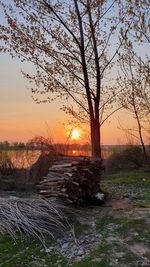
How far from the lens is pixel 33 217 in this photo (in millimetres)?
6215

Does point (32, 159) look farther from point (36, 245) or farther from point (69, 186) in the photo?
point (36, 245)

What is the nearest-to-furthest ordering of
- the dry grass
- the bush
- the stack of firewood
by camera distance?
the dry grass
the stack of firewood
the bush

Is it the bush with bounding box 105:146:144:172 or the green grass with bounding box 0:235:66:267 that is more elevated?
the bush with bounding box 105:146:144:172

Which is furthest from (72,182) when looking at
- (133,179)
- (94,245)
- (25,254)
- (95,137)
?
(95,137)

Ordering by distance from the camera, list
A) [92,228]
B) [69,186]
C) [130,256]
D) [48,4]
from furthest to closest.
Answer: [48,4] → [69,186] → [92,228] → [130,256]

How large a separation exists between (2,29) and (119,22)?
3284 millimetres

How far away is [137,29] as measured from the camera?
41.9 ft

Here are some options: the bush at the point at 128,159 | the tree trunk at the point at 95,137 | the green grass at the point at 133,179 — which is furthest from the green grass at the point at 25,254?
the bush at the point at 128,159

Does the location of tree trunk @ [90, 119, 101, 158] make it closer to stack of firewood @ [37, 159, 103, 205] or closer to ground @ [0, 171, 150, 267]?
stack of firewood @ [37, 159, 103, 205]

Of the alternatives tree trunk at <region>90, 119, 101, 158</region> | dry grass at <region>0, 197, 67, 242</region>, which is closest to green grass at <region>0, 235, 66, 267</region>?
dry grass at <region>0, 197, 67, 242</region>

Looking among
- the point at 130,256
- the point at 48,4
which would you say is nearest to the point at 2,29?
the point at 48,4

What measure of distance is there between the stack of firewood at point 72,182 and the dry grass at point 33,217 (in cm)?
32

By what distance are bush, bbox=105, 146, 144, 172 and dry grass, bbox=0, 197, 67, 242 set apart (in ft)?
26.7

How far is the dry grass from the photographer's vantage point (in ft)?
19.4
